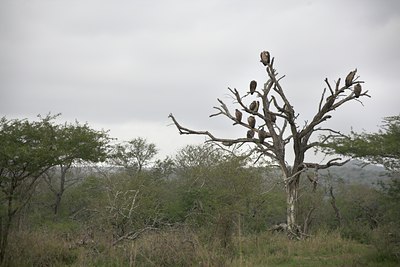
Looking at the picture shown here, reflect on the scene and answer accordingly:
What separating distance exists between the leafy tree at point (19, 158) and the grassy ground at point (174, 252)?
32.0 inches

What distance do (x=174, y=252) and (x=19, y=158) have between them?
480cm

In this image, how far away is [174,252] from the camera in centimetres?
956

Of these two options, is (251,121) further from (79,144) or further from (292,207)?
(79,144)

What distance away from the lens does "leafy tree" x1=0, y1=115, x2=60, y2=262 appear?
396 inches

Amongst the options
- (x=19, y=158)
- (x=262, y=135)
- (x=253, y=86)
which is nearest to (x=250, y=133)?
(x=262, y=135)

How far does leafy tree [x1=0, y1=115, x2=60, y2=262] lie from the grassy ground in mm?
813

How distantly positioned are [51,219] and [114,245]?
1981 centimetres

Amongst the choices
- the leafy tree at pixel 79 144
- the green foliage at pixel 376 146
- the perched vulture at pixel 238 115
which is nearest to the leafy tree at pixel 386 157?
the green foliage at pixel 376 146

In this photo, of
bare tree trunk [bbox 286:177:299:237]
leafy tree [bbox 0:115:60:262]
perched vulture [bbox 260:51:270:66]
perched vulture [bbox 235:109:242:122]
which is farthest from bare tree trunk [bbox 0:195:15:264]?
perched vulture [bbox 260:51:270:66]

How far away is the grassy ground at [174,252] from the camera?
9.40 m

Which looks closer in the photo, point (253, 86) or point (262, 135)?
point (262, 135)

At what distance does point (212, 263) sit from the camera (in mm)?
7852

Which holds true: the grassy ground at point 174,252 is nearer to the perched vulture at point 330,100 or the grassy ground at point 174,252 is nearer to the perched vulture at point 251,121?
the perched vulture at point 251,121

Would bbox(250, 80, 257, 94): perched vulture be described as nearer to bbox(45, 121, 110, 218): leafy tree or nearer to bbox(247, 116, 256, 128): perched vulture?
bbox(247, 116, 256, 128): perched vulture
